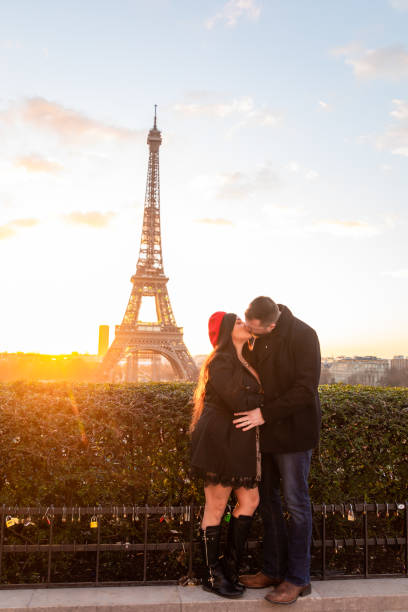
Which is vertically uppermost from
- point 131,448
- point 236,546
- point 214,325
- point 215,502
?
point 214,325

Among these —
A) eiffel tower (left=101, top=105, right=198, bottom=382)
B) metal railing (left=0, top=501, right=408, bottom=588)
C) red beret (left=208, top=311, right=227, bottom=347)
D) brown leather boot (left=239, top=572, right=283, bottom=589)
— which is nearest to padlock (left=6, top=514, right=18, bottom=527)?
metal railing (left=0, top=501, right=408, bottom=588)

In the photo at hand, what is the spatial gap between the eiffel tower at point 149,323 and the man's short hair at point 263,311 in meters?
36.4

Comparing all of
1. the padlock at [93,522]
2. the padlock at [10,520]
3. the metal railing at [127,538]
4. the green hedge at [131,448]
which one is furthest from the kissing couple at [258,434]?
the padlock at [10,520]

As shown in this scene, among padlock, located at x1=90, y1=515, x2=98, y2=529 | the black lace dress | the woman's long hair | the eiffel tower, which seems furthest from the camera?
the eiffel tower

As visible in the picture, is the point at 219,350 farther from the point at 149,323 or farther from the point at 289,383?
the point at 149,323

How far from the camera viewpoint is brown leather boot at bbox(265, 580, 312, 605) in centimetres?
340

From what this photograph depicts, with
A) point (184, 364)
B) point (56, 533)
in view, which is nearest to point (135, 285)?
point (184, 364)

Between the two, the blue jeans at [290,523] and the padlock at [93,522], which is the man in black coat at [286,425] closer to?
the blue jeans at [290,523]

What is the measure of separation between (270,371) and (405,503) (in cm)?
151

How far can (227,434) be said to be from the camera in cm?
337

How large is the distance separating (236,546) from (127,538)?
0.92 m

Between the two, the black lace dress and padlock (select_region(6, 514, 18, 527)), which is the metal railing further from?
the black lace dress

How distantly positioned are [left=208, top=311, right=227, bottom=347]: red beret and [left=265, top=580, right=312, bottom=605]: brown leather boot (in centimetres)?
164

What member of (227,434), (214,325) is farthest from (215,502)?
(214,325)
